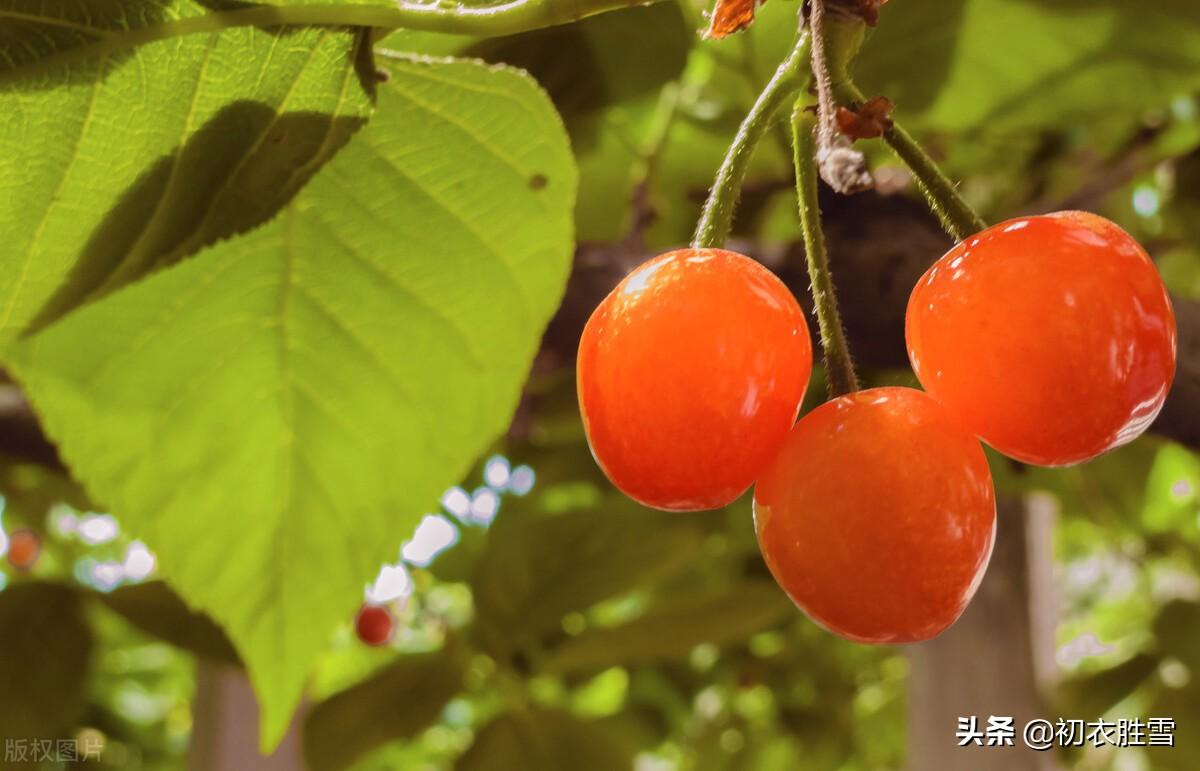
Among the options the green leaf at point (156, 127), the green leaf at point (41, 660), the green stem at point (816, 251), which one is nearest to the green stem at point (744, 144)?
the green stem at point (816, 251)

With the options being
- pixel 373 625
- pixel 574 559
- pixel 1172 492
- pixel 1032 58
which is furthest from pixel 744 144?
pixel 373 625

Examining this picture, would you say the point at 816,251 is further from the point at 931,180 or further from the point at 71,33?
the point at 71,33

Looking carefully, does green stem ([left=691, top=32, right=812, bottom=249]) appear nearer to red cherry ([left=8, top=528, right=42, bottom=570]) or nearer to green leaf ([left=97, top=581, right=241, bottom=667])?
green leaf ([left=97, top=581, right=241, bottom=667])

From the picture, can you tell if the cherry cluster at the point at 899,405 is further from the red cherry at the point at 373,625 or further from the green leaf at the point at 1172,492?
the red cherry at the point at 373,625

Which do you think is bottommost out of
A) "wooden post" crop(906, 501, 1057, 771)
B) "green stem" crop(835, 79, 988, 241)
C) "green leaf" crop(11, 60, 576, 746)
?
"wooden post" crop(906, 501, 1057, 771)

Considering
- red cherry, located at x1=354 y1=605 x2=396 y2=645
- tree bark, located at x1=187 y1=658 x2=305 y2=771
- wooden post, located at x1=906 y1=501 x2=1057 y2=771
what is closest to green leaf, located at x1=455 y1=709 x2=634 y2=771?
tree bark, located at x1=187 y1=658 x2=305 y2=771

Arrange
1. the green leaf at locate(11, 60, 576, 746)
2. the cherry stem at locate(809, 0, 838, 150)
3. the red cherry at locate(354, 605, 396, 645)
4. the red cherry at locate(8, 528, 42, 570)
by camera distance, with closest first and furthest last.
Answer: the cherry stem at locate(809, 0, 838, 150)
the green leaf at locate(11, 60, 576, 746)
the red cherry at locate(354, 605, 396, 645)
the red cherry at locate(8, 528, 42, 570)

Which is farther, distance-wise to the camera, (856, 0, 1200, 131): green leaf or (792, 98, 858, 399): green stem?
(856, 0, 1200, 131): green leaf
